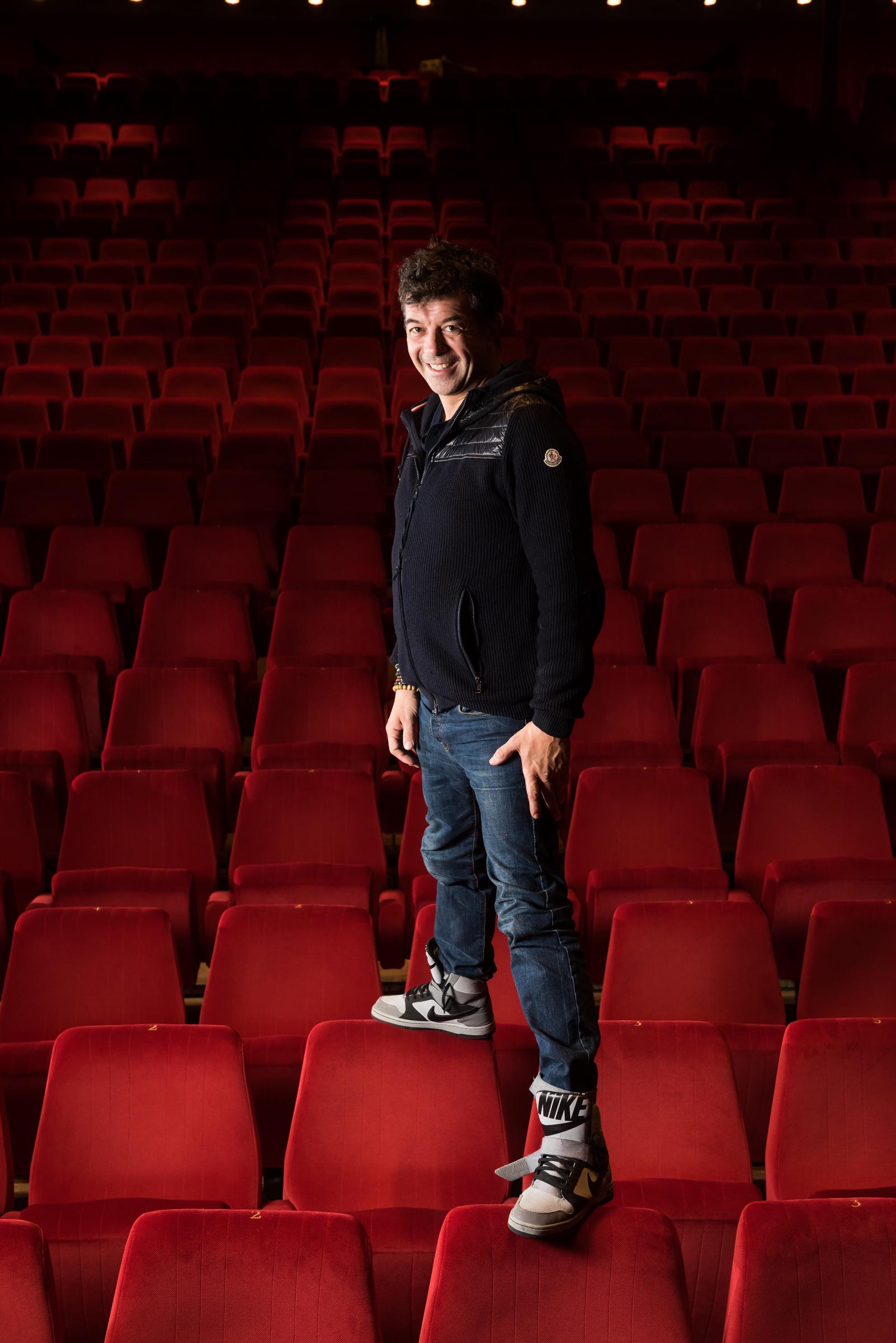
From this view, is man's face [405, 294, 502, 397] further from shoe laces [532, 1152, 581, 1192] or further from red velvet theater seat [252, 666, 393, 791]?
red velvet theater seat [252, 666, 393, 791]

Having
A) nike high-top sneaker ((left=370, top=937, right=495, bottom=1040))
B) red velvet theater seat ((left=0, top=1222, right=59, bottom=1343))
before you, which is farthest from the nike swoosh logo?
red velvet theater seat ((left=0, top=1222, right=59, bottom=1343))

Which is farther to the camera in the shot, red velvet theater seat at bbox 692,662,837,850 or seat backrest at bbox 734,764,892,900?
red velvet theater seat at bbox 692,662,837,850

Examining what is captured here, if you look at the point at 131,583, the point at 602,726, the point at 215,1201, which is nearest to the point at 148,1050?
the point at 215,1201

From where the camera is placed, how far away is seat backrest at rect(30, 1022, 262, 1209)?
2.05 feet

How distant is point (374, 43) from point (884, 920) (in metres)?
4.37

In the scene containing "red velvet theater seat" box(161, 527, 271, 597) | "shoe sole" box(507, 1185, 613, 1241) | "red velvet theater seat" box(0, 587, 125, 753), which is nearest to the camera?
"shoe sole" box(507, 1185, 613, 1241)

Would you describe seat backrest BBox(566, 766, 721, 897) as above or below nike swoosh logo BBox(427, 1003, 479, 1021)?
above

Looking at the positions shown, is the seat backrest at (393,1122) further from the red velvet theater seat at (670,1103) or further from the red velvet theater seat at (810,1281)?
the red velvet theater seat at (810,1281)

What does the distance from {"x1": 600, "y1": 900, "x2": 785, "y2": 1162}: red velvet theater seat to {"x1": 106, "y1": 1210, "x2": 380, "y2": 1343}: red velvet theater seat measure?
0.31 m

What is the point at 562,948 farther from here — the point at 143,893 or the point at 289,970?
the point at 143,893

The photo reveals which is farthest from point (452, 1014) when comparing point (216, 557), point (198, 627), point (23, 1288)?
point (216, 557)

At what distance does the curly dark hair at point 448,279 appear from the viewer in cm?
52

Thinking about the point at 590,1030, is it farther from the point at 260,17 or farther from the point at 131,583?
the point at 260,17

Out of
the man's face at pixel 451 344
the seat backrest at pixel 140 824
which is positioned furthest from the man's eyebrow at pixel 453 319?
the seat backrest at pixel 140 824
